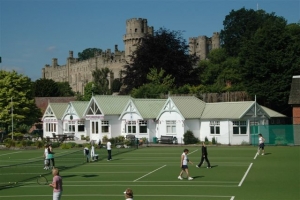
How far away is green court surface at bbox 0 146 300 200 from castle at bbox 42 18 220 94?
8483cm

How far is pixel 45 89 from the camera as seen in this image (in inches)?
4739

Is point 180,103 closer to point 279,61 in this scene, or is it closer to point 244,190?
point 279,61

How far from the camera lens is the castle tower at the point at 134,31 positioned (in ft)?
448

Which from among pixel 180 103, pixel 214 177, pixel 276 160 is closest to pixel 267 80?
pixel 180 103

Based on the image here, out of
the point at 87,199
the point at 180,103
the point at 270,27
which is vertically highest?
the point at 270,27

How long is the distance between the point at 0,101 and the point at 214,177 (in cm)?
4812

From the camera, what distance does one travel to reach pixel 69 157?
143 feet

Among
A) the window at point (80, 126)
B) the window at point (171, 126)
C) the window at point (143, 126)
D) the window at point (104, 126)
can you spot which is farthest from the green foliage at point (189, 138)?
the window at point (80, 126)

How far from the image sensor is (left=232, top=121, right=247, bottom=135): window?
55188 millimetres

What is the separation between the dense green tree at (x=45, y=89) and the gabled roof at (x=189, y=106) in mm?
64515

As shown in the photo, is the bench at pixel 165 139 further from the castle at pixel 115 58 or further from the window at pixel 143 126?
the castle at pixel 115 58

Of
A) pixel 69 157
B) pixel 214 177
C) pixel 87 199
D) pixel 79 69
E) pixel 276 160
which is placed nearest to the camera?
pixel 87 199

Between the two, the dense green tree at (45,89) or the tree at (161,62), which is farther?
the dense green tree at (45,89)

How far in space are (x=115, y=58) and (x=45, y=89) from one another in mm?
32161
